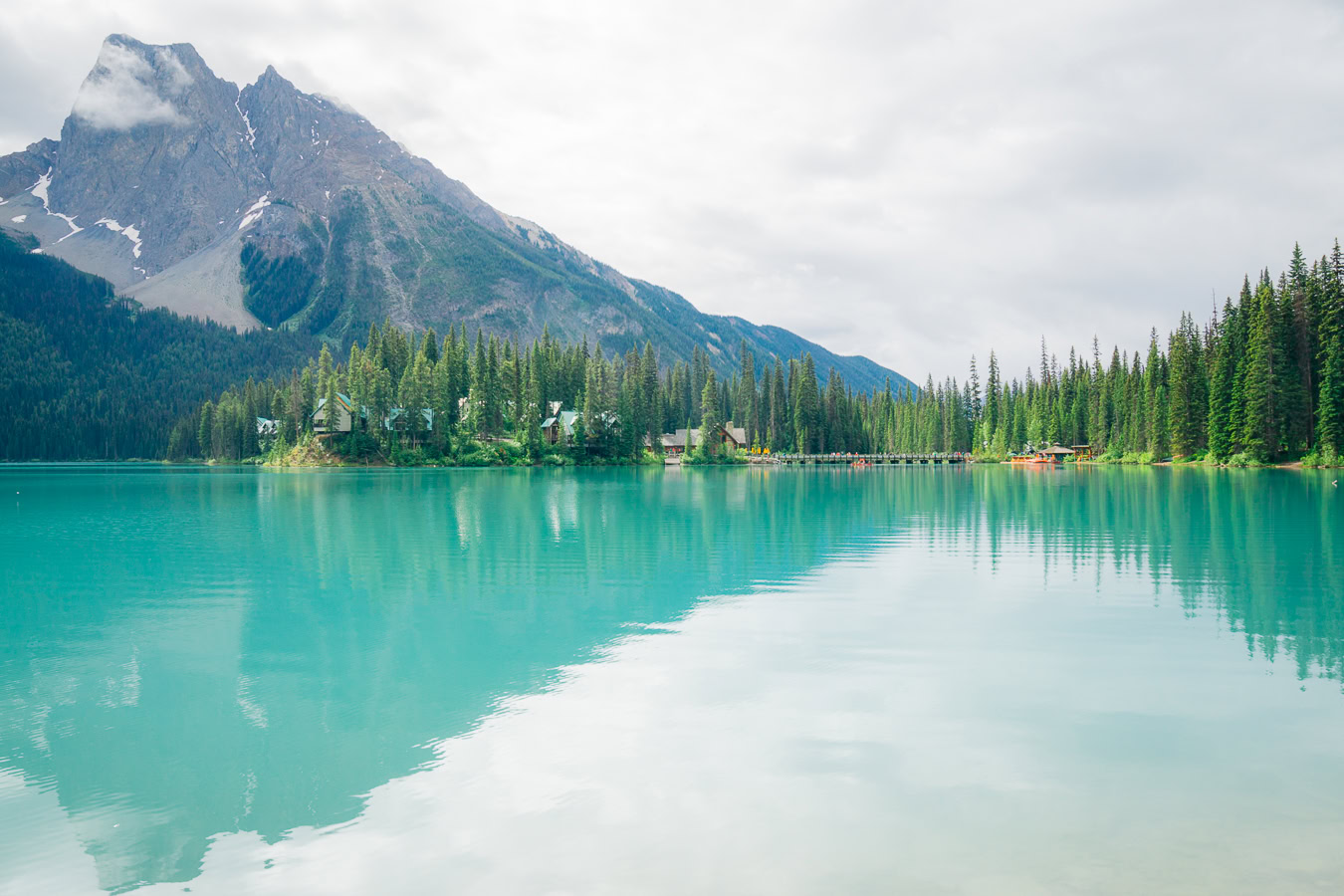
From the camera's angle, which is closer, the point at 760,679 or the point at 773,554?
the point at 760,679

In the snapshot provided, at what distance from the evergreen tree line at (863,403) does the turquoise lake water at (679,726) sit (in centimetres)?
7594

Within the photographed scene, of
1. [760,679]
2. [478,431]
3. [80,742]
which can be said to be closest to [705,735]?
[760,679]

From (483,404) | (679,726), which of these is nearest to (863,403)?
(483,404)

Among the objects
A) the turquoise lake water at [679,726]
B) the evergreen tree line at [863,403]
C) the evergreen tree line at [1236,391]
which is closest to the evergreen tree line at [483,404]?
the evergreen tree line at [863,403]

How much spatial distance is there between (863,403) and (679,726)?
19458 centimetres

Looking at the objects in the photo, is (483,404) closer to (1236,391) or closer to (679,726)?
(1236,391)

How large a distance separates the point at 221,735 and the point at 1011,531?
1243 inches

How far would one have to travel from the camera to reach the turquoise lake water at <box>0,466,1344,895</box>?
7.79 meters

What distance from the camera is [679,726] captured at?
11.4 metres

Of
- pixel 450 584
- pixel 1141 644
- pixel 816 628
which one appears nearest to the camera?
pixel 1141 644

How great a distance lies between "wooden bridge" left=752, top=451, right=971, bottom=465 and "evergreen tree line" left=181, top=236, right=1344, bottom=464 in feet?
12.3

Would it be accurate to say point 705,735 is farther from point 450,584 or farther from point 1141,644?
point 450,584

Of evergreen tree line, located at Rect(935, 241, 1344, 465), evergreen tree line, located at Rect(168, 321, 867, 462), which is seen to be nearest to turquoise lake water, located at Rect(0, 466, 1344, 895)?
evergreen tree line, located at Rect(935, 241, 1344, 465)

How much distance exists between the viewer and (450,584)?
23250 mm
